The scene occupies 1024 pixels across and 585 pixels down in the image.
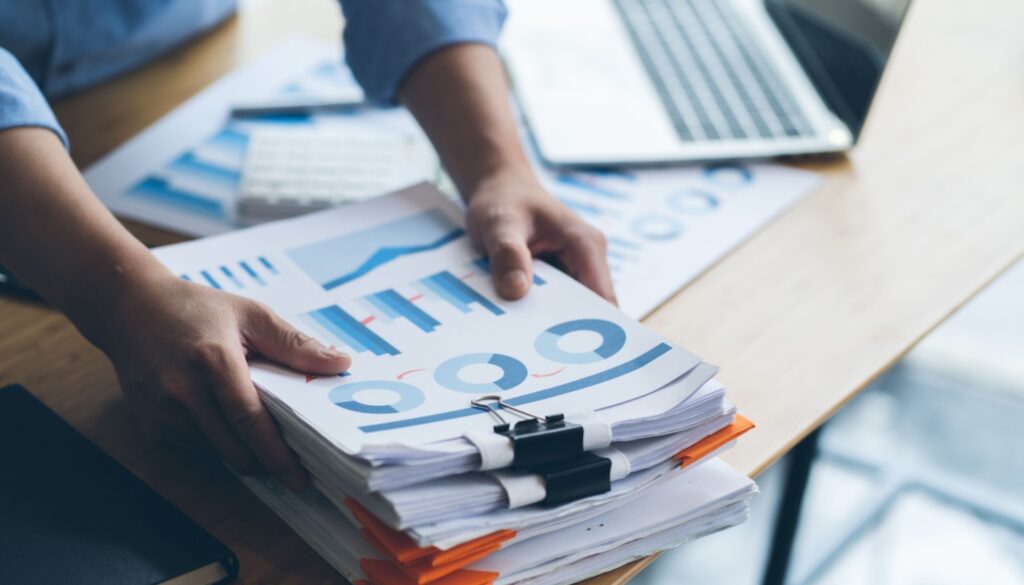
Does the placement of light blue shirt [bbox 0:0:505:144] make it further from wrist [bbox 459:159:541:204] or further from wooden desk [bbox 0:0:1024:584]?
wrist [bbox 459:159:541:204]

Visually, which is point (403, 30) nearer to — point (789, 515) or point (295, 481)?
point (295, 481)

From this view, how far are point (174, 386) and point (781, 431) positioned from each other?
1.35ft

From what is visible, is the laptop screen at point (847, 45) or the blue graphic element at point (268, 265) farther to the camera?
the laptop screen at point (847, 45)

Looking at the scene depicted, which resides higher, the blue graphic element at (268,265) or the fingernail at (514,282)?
the fingernail at (514,282)

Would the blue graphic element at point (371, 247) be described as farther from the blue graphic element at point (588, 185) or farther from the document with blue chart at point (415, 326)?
the blue graphic element at point (588, 185)

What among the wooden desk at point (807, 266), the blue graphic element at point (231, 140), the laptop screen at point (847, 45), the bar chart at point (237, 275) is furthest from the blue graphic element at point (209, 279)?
the laptop screen at point (847, 45)

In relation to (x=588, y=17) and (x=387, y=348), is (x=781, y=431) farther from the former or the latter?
(x=588, y=17)

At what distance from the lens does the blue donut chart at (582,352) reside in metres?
0.65

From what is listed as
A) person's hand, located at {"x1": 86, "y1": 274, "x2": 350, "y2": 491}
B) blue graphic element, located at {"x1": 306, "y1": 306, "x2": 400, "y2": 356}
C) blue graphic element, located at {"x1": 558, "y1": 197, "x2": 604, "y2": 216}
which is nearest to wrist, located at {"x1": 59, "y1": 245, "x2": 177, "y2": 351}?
person's hand, located at {"x1": 86, "y1": 274, "x2": 350, "y2": 491}

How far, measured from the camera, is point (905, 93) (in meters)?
1.22

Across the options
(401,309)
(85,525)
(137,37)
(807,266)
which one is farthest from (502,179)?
(137,37)

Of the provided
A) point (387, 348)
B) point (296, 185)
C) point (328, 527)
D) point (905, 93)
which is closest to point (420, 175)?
point (296, 185)

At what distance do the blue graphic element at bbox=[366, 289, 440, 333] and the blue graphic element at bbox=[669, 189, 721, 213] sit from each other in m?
0.36

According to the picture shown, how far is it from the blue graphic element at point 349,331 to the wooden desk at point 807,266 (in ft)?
0.39
